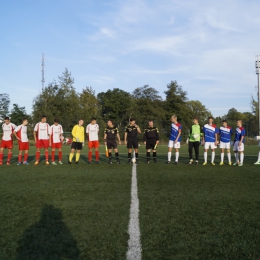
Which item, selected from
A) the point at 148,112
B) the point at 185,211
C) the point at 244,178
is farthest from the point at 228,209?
the point at 148,112

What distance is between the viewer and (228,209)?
479 centimetres

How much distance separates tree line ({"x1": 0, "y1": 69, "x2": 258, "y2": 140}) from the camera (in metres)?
34.7

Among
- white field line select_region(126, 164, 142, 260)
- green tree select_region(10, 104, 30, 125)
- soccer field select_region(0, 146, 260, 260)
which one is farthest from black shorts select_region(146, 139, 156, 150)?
green tree select_region(10, 104, 30, 125)

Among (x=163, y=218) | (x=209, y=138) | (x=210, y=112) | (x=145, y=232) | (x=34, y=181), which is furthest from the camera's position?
(x=210, y=112)

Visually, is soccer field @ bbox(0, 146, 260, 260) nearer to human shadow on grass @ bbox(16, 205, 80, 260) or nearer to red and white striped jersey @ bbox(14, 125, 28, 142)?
human shadow on grass @ bbox(16, 205, 80, 260)

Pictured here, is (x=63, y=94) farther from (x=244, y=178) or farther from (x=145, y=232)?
(x=145, y=232)

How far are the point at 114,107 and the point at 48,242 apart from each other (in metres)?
65.9

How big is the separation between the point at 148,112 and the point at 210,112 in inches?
1678

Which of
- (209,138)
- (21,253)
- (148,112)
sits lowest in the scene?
(21,253)

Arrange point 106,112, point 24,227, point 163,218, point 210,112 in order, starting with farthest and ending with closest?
point 210,112
point 106,112
point 163,218
point 24,227

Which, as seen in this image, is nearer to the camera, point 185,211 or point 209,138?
point 185,211

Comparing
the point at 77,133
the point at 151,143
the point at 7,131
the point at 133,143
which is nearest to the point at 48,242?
the point at 133,143

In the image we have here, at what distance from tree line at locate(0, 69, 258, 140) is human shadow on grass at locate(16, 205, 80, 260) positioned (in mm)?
28286

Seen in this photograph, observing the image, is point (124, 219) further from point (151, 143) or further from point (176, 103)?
point (176, 103)
